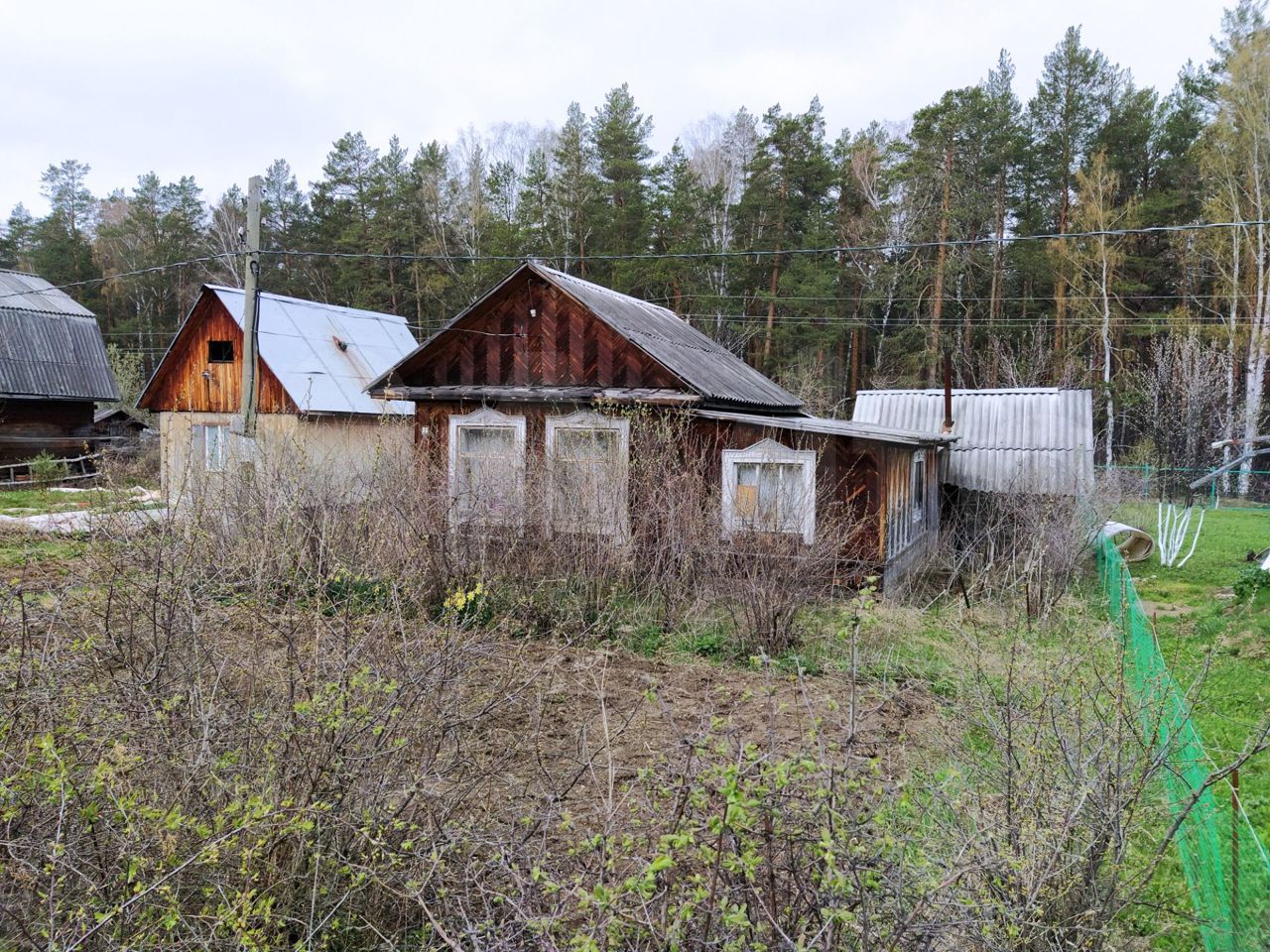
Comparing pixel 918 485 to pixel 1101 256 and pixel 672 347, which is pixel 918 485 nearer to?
pixel 672 347

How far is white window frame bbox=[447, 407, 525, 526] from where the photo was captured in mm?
9094

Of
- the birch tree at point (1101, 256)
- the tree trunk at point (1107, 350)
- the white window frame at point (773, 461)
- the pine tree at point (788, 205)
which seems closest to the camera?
the white window frame at point (773, 461)

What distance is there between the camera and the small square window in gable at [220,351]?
19281 mm

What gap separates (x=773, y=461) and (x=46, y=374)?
67.1ft

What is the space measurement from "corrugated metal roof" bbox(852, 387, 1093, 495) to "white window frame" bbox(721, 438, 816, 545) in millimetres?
5231

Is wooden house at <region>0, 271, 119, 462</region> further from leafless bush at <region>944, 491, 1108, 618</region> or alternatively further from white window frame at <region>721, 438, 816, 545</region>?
leafless bush at <region>944, 491, 1108, 618</region>

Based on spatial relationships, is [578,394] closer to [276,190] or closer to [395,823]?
[395,823]

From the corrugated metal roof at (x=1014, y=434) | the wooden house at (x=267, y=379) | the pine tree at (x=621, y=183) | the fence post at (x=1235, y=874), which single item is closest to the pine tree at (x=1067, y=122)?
the pine tree at (x=621, y=183)

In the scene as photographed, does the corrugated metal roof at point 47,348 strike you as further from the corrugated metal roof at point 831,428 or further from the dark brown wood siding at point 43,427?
the corrugated metal roof at point 831,428

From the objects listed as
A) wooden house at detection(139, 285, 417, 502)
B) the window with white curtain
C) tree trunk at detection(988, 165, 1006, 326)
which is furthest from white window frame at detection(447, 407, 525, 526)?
tree trunk at detection(988, 165, 1006, 326)

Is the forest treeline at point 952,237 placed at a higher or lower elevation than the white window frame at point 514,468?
higher

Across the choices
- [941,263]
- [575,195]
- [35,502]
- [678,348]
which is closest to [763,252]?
[678,348]

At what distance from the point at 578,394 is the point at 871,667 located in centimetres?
621

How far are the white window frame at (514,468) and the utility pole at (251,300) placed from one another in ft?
9.25
